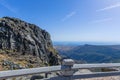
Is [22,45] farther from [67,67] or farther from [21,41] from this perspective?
[67,67]

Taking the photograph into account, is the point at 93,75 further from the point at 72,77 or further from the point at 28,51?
the point at 28,51

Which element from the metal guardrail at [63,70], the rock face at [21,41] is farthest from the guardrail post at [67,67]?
the rock face at [21,41]

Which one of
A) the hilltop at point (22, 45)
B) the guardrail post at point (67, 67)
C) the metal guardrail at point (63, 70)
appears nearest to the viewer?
the metal guardrail at point (63, 70)

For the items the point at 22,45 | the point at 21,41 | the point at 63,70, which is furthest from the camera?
the point at 21,41

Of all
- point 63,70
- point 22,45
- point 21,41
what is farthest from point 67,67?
point 21,41

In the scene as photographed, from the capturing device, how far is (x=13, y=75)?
24.3 feet

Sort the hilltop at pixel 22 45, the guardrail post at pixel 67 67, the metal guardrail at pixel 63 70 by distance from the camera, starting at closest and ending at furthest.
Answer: the metal guardrail at pixel 63 70 < the guardrail post at pixel 67 67 < the hilltop at pixel 22 45

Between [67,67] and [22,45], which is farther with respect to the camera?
[22,45]

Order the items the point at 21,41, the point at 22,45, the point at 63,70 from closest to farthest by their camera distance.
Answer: the point at 63,70, the point at 22,45, the point at 21,41

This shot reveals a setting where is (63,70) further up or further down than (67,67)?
further down

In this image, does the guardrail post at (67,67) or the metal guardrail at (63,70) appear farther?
the guardrail post at (67,67)

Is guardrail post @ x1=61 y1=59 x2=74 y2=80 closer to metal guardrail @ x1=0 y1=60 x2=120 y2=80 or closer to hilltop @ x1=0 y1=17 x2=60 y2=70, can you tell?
metal guardrail @ x1=0 y1=60 x2=120 y2=80

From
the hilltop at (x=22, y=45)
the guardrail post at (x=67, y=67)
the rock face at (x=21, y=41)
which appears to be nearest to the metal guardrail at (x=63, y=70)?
the guardrail post at (x=67, y=67)

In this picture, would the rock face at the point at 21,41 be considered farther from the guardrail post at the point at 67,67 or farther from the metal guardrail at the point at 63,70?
the guardrail post at the point at 67,67
